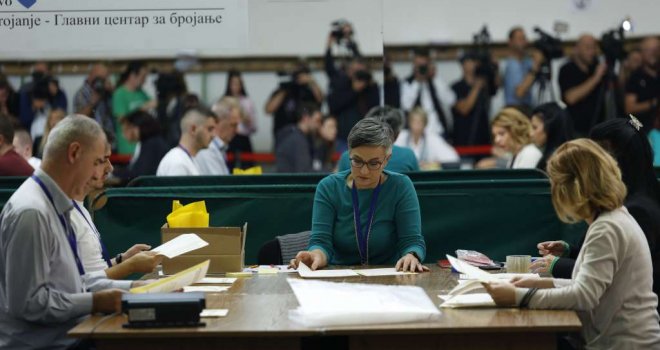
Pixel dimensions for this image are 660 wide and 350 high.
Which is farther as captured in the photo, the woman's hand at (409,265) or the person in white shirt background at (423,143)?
the person in white shirt background at (423,143)

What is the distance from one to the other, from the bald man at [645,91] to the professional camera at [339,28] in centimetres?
404

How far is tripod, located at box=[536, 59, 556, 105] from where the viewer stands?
11.0 m

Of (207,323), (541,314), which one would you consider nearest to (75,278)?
(207,323)

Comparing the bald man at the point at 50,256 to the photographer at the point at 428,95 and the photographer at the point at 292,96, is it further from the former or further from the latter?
the photographer at the point at 428,95

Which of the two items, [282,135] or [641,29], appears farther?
[641,29]

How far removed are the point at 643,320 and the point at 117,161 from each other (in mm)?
7596

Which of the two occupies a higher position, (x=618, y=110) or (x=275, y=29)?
(x=275, y=29)

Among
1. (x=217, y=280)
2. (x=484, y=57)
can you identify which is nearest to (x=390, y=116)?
(x=217, y=280)

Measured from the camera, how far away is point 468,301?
3.63m

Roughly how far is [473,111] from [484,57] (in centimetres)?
72

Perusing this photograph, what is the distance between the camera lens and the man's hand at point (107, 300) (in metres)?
3.55

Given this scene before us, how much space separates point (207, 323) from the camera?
339 cm

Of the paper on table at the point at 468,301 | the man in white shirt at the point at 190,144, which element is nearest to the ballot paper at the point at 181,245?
the paper on table at the point at 468,301

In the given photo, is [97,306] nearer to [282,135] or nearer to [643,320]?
[643,320]
